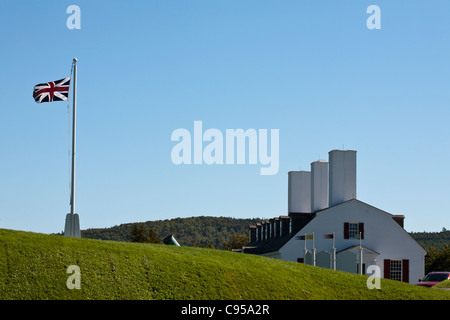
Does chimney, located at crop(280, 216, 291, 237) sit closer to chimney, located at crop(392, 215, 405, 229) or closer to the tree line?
chimney, located at crop(392, 215, 405, 229)

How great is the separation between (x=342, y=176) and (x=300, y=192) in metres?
6.41

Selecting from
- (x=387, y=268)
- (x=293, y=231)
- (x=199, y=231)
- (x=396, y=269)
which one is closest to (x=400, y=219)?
(x=396, y=269)

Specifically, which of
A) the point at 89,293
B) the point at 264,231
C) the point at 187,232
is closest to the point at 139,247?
the point at 89,293

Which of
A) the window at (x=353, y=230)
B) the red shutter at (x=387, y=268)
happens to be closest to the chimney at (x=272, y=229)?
the window at (x=353, y=230)

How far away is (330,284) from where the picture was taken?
23609 mm

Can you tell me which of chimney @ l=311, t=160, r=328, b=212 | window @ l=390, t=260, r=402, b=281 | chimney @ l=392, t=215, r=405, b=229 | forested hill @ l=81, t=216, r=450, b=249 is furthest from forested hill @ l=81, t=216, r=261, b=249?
window @ l=390, t=260, r=402, b=281

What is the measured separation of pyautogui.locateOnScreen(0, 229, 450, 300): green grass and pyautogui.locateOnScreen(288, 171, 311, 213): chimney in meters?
31.7

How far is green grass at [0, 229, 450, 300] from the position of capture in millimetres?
20125

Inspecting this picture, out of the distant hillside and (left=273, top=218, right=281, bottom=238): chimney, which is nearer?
(left=273, top=218, right=281, bottom=238): chimney

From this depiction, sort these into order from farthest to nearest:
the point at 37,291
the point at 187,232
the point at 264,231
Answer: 1. the point at 187,232
2. the point at 264,231
3. the point at 37,291

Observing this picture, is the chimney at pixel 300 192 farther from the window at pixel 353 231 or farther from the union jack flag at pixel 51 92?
the union jack flag at pixel 51 92

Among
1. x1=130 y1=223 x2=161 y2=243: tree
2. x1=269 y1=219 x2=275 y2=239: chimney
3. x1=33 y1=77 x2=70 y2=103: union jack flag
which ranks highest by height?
x1=33 y1=77 x2=70 y2=103: union jack flag
